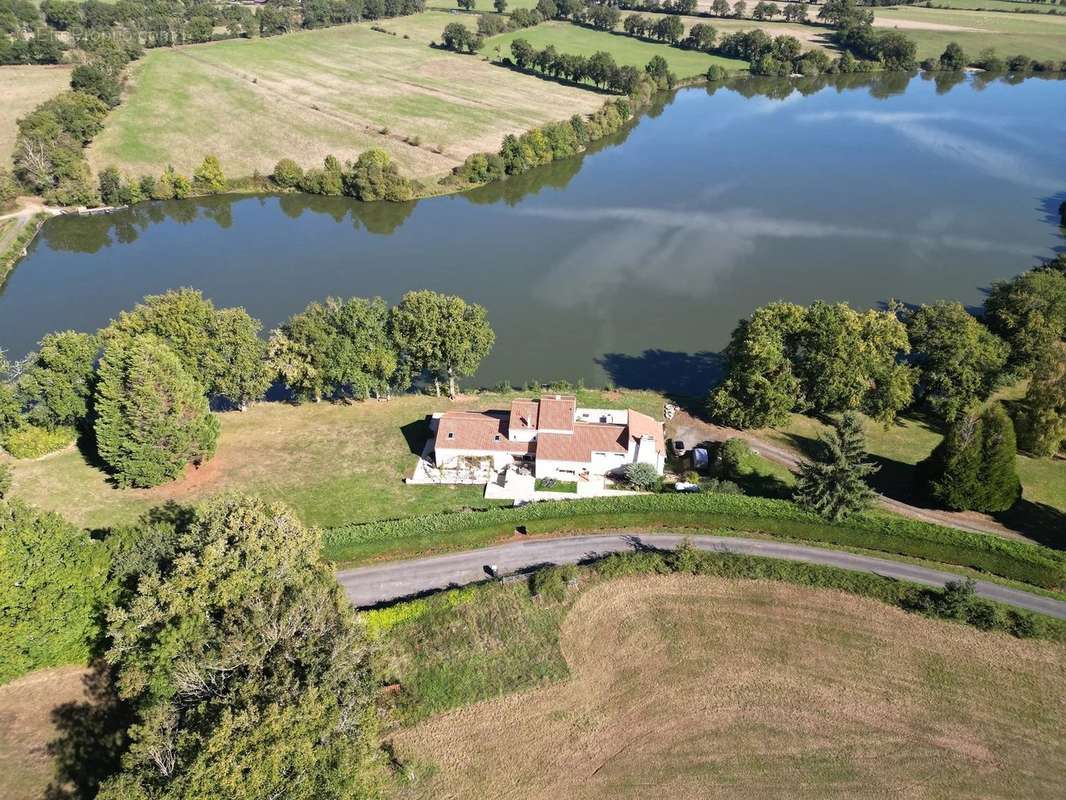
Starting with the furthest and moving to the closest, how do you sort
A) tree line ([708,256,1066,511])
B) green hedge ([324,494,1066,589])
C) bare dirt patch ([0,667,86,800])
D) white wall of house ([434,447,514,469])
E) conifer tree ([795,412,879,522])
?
tree line ([708,256,1066,511]) → white wall of house ([434,447,514,469]) → conifer tree ([795,412,879,522]) → green hedge ([324,494,1066,589]) → bare dirt patch ([0,667,86,800])

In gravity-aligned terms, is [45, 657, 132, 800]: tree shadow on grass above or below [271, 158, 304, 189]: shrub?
below

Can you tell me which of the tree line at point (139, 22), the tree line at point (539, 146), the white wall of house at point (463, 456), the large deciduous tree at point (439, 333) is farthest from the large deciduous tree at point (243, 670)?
the tree line at point (139, 22)

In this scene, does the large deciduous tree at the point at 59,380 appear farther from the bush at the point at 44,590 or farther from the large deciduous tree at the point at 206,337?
the bush at the point at 44,590

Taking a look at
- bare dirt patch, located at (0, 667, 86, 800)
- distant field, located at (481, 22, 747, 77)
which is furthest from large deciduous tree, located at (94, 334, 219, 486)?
distant field, located at (481, 22, 747, 77)

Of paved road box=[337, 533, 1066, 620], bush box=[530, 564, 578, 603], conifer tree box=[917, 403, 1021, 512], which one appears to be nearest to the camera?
bush box=[530, 564, 578, 603]

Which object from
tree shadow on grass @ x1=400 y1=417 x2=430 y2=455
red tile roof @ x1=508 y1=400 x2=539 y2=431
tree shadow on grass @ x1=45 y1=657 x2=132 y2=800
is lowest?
tree shadow on grass @ x1=45 y1=657 x2=132 y2=800

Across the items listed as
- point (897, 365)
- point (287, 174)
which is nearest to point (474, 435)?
point (897, 365)

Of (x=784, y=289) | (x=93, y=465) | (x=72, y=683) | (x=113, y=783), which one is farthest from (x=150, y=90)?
(x=113, y=783)

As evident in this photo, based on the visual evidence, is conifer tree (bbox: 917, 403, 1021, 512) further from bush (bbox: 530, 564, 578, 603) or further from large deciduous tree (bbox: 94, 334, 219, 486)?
large deciduous tree (bbox: 94, 334, 219, 486)
